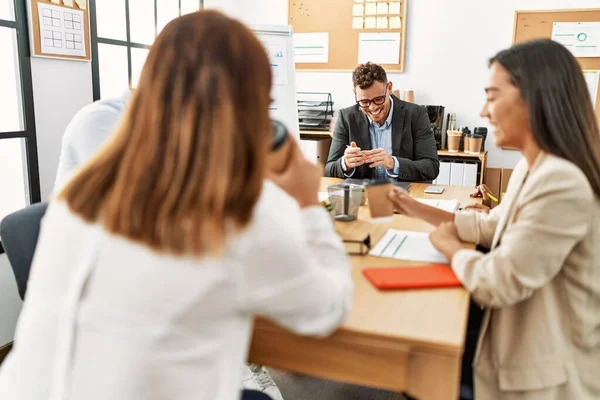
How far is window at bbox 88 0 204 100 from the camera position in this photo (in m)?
2.97

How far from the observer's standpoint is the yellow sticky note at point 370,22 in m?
4.52

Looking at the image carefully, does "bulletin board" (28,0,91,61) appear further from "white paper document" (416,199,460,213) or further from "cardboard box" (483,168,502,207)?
"cardboard box" (483,168,502,207)

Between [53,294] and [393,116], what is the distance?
8.02ft

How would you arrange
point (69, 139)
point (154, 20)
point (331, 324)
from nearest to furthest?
point (331, 324)
point (69, 139)
point (154, 20)

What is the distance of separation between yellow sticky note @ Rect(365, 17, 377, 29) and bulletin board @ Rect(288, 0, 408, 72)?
0.04 ft

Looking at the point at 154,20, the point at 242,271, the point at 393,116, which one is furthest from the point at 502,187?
the point at 242,271

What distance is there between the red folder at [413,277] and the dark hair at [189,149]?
20.3 inches

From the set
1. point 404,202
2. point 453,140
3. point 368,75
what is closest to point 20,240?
point 404,202

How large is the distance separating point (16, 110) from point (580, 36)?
403 cm

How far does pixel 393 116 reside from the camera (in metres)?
2.96

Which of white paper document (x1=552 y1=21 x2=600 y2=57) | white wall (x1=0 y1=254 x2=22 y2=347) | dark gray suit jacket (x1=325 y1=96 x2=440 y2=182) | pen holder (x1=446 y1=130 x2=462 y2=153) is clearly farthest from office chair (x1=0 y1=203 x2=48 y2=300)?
white paper document (x1=552 y1=21 x2=600 y2=57)

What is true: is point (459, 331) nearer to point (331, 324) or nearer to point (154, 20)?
point (331, 324)

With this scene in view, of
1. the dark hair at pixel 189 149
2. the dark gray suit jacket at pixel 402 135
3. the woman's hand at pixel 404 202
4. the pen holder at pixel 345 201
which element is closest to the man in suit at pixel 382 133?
the dark gray suit jacket at pixel 402 135

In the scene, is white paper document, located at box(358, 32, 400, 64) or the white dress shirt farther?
white paper document, located at box(358, 32, 400, 64)
